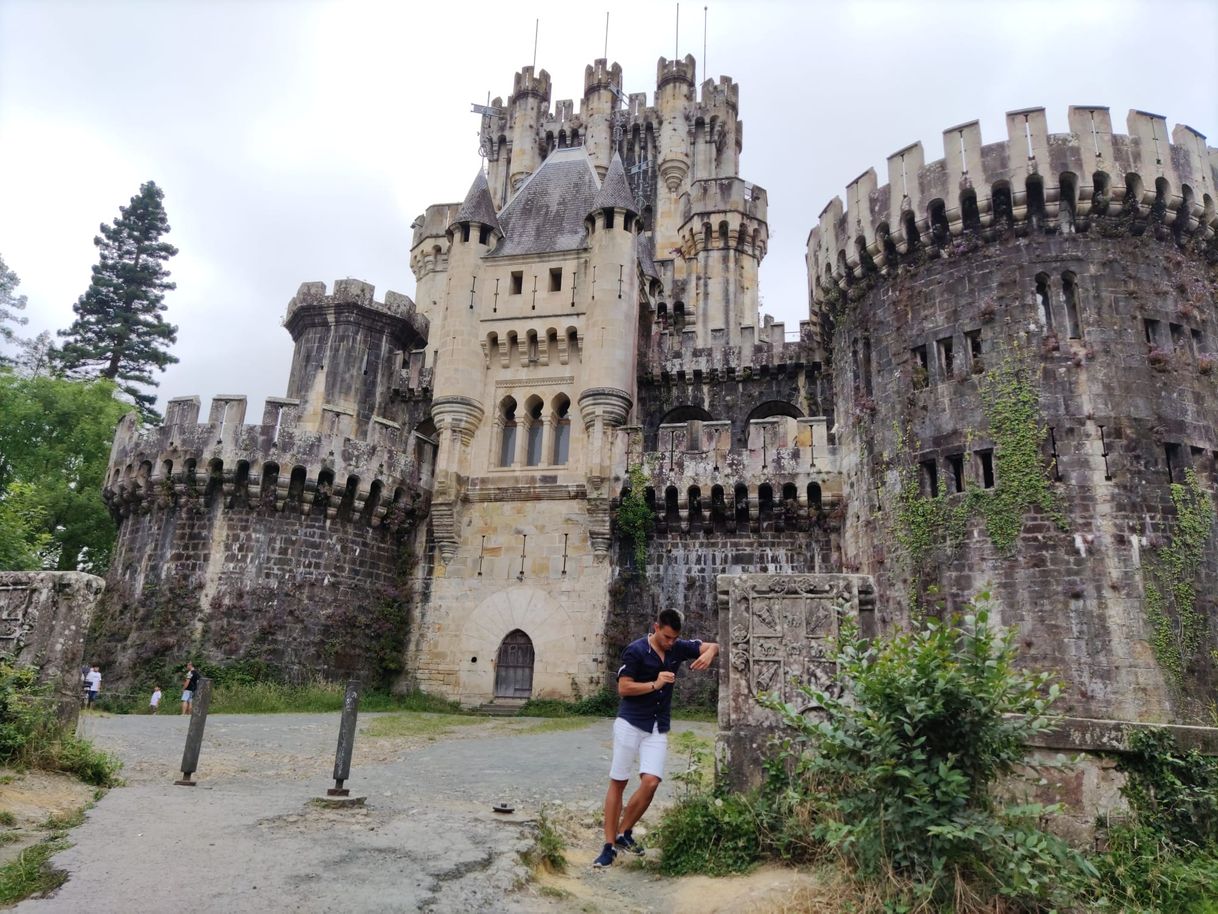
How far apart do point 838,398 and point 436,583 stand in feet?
38.4

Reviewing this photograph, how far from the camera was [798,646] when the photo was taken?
26.0 feet

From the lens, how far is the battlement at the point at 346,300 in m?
27.5

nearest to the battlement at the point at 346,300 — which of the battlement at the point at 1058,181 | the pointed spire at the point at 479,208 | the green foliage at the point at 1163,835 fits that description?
the pointed spire at the point at 479,208

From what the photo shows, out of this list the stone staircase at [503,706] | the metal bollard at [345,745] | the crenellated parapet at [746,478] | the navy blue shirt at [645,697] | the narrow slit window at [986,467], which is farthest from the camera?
the crenellated parapet at [746,478]

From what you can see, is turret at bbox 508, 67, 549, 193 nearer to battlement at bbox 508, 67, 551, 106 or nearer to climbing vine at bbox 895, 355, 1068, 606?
battlement at bbox 508, 67, 551, 106

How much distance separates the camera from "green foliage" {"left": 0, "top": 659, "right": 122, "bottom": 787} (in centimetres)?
878

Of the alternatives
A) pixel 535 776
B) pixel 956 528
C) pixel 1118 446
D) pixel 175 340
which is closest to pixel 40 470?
pixel 175 340

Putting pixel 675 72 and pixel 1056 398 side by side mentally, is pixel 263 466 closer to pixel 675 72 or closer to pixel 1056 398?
pixel 1056 398

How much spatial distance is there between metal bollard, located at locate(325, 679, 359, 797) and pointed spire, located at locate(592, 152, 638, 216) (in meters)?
18.9

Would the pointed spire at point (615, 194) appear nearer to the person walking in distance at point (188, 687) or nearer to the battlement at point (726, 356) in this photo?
the battlement at point (726, 356)

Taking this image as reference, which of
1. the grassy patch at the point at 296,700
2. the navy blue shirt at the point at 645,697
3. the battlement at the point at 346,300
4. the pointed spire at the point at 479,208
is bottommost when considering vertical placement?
the grassy patch at the point at 296,700

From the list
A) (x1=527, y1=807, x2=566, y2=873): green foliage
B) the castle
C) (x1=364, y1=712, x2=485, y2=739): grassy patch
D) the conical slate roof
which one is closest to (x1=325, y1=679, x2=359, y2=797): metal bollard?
(x1=527, y1=807, x2=566, y2=873): green foliage

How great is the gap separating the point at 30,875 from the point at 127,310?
142ft

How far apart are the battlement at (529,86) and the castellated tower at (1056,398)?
105ft
